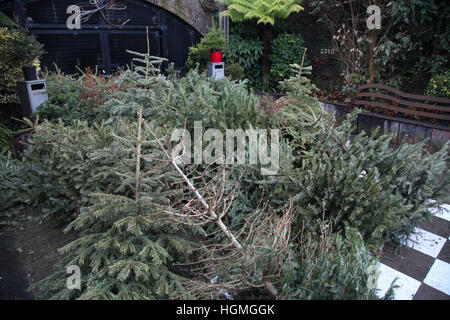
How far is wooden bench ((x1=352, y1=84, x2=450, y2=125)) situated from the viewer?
4203 millimetres

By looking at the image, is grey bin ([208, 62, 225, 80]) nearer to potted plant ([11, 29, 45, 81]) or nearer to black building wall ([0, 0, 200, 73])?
black building wall ([0, 0, 200, 73])

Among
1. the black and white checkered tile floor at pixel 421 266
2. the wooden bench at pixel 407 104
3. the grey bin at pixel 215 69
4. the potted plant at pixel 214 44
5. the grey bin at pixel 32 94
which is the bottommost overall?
the black and white checkered tile floor at pixel 421 266

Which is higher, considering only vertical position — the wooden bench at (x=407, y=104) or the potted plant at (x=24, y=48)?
Result: the potted plant at (x=24, y=48)

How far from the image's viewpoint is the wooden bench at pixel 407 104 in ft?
13.8

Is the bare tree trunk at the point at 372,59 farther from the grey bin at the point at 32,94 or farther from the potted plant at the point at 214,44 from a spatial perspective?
the grey bin at the point at 32,94

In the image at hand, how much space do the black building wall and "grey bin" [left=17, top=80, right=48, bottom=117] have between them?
248 cm

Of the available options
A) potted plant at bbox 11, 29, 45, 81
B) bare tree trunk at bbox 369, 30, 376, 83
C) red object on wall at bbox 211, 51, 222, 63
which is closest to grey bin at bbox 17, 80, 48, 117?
potted plant at bbox 11, 29, 45, 81

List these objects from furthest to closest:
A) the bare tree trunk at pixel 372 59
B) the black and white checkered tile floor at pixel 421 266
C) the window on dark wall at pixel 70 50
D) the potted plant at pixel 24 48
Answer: the window on dark wall at pixel 70 50 → the bare tree trunk at pixel 372 59 → the potted plant at pixel 24 48 → the black and white checkered tile floor at pixel 421 266

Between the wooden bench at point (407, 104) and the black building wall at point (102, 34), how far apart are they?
520 cm

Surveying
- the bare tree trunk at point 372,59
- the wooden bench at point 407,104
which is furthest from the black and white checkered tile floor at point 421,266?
the bare tree trunk at point 372,59

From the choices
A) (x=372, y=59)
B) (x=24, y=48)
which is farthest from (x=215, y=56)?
(x=24, y=48)
